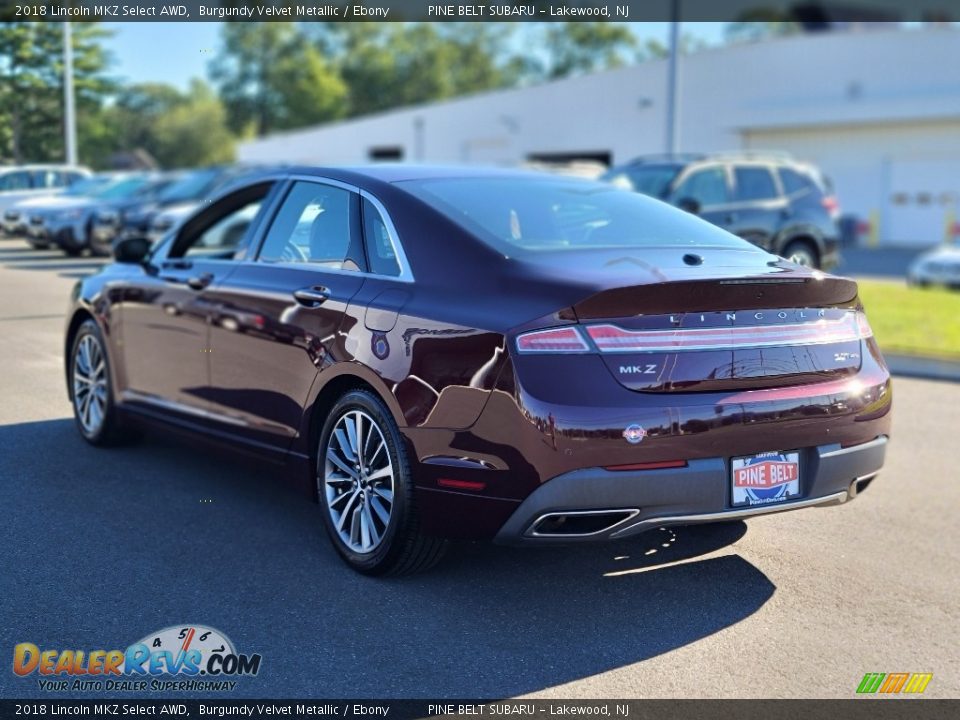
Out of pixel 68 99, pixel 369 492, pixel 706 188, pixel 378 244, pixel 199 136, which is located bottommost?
pixel 369 492

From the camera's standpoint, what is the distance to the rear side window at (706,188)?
1413 cm

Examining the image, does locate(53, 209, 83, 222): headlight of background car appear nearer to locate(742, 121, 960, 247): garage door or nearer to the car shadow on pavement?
the car shadow on pavement

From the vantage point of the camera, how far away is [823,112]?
38.4 metres

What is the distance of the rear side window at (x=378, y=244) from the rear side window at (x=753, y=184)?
9947 millimetres

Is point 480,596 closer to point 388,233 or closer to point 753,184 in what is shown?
point 388,233

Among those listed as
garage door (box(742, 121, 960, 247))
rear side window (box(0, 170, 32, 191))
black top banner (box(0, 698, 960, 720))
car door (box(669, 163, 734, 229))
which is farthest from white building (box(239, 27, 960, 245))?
black top banner (box(0, 698, 960, 720))

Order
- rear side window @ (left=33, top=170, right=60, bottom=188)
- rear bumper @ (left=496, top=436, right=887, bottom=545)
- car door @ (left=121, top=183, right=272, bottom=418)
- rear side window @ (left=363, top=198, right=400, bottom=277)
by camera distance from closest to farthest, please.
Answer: rear bumper @ (left=496, top=436, right=887, bottom=545) → rear side window @ (left=363, top=198, right=400, bottom=277) → car door @ (left=121, top=183, right=272, bottom=418) → rear side window @ (left=33, top=170, right=60, bottom=188)

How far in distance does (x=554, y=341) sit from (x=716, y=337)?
634mm

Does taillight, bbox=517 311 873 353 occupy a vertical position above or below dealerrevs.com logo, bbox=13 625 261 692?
above

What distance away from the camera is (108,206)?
19.3 meters

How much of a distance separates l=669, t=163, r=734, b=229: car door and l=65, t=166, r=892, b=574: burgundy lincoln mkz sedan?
8.44 meters

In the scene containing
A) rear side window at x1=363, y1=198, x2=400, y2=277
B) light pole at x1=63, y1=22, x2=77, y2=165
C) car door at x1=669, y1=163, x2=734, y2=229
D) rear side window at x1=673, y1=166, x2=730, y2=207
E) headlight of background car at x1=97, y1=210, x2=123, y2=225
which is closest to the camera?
rear side window at x1=363, y1=198, x2=400, y2=277

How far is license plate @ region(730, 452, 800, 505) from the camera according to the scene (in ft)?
14.1

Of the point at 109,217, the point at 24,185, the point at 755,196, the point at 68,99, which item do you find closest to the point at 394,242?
the point at 68,99
